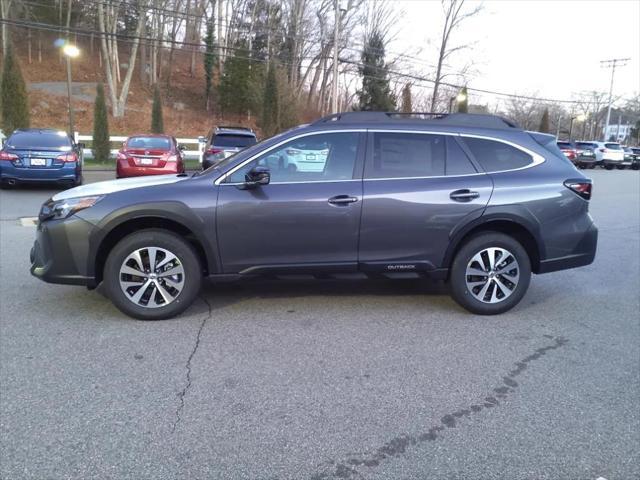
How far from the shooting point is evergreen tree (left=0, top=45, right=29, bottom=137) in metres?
22.9

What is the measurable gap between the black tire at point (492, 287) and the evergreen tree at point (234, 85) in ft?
130

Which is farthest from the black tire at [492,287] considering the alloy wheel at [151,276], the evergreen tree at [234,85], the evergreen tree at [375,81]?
the evergreen tree at [375,81]

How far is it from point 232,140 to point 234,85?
2801cm

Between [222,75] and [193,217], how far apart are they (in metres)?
42.6

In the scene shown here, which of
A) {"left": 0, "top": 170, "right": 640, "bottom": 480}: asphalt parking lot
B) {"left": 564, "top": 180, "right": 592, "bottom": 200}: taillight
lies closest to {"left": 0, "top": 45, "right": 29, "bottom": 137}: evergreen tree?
{"left": 0, "top": 170, "right": 640, "bottom": 480}: asphalt parking lot

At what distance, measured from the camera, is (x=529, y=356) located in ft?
Answer: 13.4

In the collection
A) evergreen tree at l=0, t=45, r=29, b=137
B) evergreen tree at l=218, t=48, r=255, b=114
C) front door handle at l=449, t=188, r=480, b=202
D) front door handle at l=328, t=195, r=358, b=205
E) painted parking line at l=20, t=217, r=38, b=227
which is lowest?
painted parking line at l=20, t=217, r=38, b=227

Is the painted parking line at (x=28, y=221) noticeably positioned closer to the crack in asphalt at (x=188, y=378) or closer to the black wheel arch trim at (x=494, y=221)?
the crack in asphalt at (x=188, y=378)

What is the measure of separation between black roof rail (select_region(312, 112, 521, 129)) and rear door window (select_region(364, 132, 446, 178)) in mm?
227

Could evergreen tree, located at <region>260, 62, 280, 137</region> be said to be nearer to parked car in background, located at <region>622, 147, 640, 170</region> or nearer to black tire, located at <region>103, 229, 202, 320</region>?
black tire, located at <region>103, 229, 202, 320</region>

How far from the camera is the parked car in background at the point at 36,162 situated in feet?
42.1

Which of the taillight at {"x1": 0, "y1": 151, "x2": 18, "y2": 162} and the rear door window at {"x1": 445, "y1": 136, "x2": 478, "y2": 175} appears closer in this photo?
the rear door window at {"x1": 445, "y1": 136, "x2": 478, "y2": 175}

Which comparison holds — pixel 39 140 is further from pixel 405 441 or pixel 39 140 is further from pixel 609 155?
pixel 609 155

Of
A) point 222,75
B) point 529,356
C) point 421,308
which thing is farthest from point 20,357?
point 222,75
